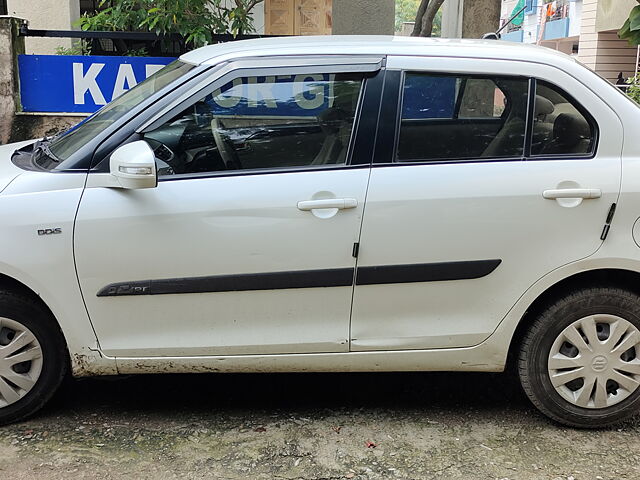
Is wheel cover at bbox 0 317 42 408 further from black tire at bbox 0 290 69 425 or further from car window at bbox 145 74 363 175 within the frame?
car window at bbox 145 74 363 175

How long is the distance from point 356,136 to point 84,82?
4718 mm

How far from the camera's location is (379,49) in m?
3.28

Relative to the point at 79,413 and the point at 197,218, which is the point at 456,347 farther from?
the point at 79,413

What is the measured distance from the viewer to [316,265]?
10.2 feet

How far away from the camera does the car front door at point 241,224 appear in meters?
3.06

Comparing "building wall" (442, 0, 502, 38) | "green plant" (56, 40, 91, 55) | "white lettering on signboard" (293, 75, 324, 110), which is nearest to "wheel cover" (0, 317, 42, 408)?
"white lettering on signboard" (293, 75, 324, 110)

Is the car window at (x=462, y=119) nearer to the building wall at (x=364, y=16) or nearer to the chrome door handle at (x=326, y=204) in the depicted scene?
the chrome door handle at (x=326, y=204)

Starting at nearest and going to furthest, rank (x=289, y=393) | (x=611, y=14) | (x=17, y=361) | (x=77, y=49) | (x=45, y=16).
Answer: (x=17, y=361)
(x=289, y=393)
(x=77, y=49)
(x=45, y=16)
(x=611, y=14)

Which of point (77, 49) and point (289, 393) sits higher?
point (77, 49)

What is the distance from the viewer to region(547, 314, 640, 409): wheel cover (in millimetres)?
3258

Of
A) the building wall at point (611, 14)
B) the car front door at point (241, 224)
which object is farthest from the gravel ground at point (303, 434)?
the building wall at point (611, 14)

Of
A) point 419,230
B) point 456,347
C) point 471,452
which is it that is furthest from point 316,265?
point 471,452

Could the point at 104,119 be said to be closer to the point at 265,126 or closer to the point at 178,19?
the point at 265,126

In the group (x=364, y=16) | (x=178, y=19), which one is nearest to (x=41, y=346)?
(x=178, y=19)
